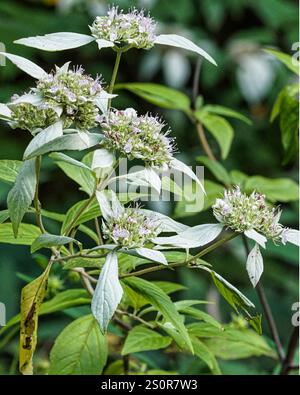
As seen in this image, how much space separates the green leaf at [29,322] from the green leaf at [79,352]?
0.14 m

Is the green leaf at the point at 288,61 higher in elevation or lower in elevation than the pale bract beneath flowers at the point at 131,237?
higher

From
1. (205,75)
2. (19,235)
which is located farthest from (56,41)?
(205,75)

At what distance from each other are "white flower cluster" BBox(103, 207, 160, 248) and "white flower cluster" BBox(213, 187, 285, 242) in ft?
0.27

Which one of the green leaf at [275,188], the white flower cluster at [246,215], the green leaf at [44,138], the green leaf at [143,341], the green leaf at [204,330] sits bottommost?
the green leaf at [143,341]

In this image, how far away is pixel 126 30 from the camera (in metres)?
0.96

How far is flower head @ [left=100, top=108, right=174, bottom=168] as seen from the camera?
2.97 ft

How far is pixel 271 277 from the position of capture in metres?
2.83

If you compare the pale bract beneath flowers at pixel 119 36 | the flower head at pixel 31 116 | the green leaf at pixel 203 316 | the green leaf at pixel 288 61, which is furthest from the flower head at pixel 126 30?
the green leaf at pixel 288 61

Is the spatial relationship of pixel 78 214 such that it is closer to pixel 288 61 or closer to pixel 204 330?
pixel 204 330

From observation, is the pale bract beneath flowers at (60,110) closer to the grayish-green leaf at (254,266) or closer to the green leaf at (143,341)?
the grayish-green leaf at (254,266)

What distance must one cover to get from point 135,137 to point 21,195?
0.14 metres

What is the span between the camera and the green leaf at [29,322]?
0.94 m

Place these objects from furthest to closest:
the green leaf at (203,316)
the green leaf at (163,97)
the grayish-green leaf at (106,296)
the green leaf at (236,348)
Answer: the green leaf at (163,97) < the green leaf at (236,348) < the green leaf at (203,316) < the grayish-green leaf at (106,296)
